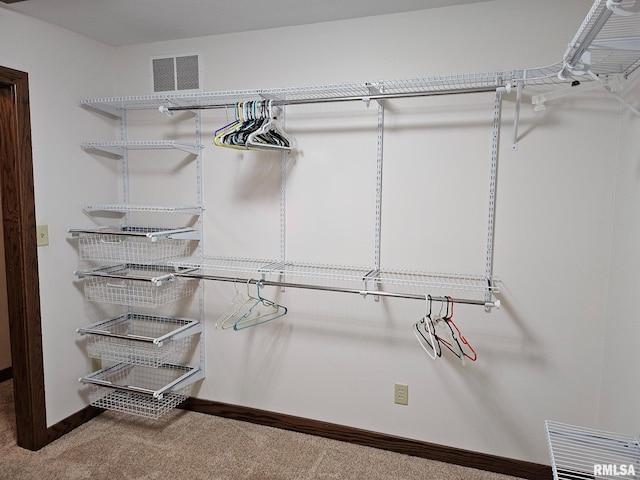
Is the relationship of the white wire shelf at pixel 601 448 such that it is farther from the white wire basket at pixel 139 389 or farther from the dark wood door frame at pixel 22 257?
the dark wood door frame at pixel 22 257

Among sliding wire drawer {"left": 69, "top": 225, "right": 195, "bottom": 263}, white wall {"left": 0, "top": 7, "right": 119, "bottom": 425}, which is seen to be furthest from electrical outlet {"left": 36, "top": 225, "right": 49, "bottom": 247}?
sliding wire drawer {"left": 69, "top": 225, "right": 195, "bottom": 263}

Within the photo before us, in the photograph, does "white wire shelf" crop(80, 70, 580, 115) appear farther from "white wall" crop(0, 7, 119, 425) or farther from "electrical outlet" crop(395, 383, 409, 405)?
"electrical outlet" crop(395, 383, 409, 405)

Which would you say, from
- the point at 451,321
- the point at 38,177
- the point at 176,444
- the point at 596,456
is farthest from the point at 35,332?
the point at 596,456

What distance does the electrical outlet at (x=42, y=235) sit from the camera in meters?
2.26

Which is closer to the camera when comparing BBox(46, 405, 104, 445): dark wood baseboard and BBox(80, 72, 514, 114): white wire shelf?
BBox(80, 72, 514, 114): white wire shelf

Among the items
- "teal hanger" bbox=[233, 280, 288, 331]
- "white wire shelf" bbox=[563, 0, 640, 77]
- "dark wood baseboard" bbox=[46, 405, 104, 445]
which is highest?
"white wire shelf" bbox=[563, 0, 640, 77]

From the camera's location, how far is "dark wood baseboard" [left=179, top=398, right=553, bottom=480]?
6.80 feet

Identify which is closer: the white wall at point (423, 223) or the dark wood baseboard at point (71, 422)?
the white wall at point (423, 223)

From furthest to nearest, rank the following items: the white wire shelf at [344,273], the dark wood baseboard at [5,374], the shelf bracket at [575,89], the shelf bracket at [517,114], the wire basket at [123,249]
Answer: the dark wood baseboard at [5,374]
the wire basket at [123,249]
the white wire shelf at [344,273]
the shelf bracket at [517,114]
the shelf bracket at [575,89]

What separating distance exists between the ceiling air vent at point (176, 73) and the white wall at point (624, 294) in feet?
7.19

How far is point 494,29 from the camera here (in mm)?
1962

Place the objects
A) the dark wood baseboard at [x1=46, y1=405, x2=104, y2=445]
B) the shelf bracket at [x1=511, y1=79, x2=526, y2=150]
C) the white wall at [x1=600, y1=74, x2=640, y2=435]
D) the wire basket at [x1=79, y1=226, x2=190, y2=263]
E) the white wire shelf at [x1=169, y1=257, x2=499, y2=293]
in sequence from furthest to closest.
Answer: the wire basket at [x1=79, y1=226, x2=190, y2=263], the dark wood baseboard at [x1=46, y1=405, x2=104, y2=445], the white wire shelf at [x1=169, y1=257, x2=499, y2=293], the shelf bracket at [x1=511, y1=79, x2=526, y2=150], the white wall at [x1=600, y1=74, x2=640, y2=435]

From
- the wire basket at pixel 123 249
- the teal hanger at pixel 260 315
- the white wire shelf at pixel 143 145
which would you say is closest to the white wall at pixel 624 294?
the teal hanger at pixel 260 315

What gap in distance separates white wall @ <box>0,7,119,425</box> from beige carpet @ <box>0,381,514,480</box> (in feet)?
0.84
